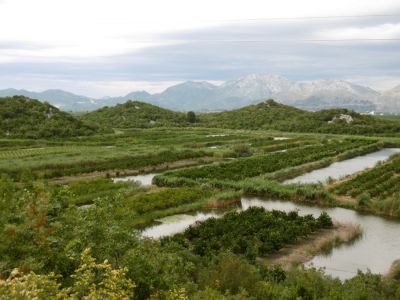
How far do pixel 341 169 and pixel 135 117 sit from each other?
75921 mm

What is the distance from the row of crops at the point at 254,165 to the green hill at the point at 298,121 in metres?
40.6

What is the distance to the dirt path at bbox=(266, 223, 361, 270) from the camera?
66.7ft

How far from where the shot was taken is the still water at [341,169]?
134ft

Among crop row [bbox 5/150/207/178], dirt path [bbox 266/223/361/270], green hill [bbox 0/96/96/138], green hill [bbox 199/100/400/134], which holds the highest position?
green hill [bbox 0/96/96/138]

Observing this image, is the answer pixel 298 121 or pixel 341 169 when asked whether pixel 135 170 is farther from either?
pixel 298 121

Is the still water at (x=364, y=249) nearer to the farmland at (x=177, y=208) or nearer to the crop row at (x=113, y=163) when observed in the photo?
the farmland at (x=177, y=208)

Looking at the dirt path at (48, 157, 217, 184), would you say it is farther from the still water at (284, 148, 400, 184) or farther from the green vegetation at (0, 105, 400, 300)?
the still water at (284, 148, 400, 184)

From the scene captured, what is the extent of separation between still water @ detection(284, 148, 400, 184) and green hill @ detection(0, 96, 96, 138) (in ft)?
154

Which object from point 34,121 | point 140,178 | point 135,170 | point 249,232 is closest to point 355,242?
point 249,232

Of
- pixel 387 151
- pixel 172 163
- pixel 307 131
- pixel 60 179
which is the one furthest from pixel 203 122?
pixel 60 179

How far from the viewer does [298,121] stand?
107438mm

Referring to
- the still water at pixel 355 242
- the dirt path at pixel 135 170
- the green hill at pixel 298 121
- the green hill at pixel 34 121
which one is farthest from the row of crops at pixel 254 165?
the green hill at pixel 298 121

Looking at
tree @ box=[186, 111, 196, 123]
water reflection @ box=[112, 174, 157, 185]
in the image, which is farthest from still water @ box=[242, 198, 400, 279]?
tree @ box=[186, 111, 196, 123]

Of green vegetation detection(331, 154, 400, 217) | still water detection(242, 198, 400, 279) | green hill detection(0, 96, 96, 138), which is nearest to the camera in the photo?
still water detection(242, 198, 400, 279)
